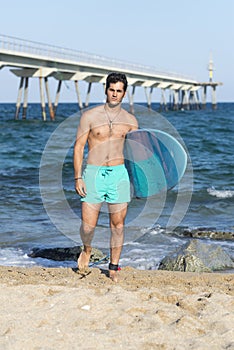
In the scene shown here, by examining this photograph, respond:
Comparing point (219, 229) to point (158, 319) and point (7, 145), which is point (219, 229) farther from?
point (7, 145)

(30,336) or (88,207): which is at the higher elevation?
(88,207)

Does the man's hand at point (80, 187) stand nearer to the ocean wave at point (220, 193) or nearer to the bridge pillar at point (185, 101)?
the ocean wave at point (220, 193)

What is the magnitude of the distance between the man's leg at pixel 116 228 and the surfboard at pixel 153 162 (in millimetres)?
642

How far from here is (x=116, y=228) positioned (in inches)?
223

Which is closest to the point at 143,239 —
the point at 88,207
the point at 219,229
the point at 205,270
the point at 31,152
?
the point at 219,229

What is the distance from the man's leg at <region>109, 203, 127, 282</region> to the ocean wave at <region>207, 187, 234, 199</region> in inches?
317

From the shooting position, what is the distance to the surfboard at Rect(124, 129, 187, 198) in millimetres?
6109

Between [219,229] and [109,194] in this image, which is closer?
[109,194]

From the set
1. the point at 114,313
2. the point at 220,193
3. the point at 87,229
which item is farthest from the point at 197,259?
the point at 220,193

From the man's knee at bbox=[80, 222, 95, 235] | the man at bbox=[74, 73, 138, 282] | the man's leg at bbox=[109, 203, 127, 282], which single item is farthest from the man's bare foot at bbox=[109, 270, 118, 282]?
the man's knee at bbox=[80, 222, 95, 235]

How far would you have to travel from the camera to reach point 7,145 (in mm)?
26281

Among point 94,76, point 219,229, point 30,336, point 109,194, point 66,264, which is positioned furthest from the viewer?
point 94,76

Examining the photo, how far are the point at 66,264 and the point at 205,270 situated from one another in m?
1.84

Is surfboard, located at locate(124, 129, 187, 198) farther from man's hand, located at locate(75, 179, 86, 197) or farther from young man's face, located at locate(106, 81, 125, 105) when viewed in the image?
man's hand, located at locate(75, 179, 86, 197)
